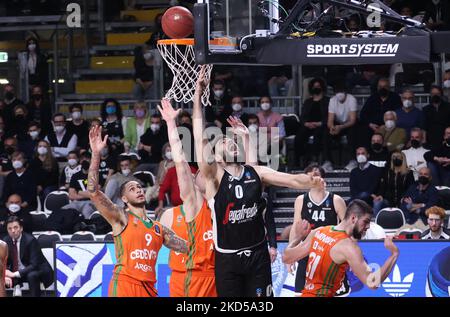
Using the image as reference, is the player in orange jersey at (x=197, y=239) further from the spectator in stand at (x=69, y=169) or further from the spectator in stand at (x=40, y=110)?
the spectator in stand at (x=40, y=110)

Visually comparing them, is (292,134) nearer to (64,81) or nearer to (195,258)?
(64,81)

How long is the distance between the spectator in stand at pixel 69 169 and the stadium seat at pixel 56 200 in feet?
1.36

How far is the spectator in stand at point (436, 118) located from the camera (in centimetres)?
1717

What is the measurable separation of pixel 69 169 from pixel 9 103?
7.82 ft

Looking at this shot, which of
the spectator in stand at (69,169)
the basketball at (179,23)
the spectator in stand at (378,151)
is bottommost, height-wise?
the spectator in stand at (69,169)

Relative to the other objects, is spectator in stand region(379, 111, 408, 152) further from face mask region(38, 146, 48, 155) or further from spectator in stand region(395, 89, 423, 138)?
face mask region(38, 146, 48, 155)

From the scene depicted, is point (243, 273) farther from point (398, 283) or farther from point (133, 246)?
point (398, 283)

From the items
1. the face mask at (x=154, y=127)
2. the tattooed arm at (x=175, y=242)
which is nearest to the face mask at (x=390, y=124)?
the face mask at (x=154, y=127)

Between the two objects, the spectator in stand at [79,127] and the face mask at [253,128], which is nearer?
the face mask at [253,128]

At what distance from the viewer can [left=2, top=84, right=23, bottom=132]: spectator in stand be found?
19448mm

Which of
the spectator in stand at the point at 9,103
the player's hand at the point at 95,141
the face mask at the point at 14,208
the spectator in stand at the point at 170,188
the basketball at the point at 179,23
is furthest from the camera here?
the spectator in stand at the point at 9,103

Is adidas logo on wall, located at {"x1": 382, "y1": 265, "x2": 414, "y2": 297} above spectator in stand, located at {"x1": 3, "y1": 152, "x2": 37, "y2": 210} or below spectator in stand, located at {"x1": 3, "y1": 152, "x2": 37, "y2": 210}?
below

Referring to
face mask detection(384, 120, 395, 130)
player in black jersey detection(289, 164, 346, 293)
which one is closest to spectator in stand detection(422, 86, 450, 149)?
face mask detection(384, 120, 395, 130)

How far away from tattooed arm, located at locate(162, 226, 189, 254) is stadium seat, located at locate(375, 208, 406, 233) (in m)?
5.05
